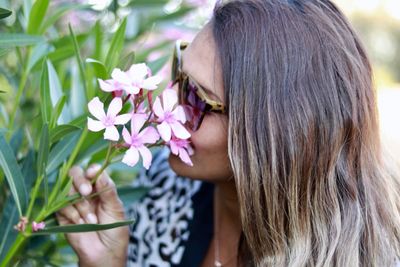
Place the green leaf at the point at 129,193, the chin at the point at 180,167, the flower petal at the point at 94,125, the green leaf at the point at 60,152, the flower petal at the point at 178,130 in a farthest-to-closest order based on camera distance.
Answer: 1. the green leaf at the point at 129,193
2. the chin at the point at 180,167
3. the green leaf at the point at 60,152
4. the flower petal at the point at 178,130
5. the flower petal at the point at 94,125

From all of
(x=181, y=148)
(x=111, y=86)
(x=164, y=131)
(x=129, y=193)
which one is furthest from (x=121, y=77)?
(x=129, y=193)

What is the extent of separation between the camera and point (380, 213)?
60.1 inches

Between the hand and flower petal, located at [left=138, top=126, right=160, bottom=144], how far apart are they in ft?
0.78

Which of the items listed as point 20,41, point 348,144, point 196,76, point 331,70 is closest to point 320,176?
point 348,144

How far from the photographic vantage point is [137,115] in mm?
1196

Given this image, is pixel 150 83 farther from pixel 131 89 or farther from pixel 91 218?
pixel 91 218

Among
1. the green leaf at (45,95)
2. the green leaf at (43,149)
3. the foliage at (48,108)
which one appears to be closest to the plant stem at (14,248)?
the foliage at (48,108)

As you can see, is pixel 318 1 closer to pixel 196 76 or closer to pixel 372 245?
pixel 196 76

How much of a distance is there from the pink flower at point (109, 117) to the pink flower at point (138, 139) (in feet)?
0.09

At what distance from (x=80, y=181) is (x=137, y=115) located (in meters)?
0.27

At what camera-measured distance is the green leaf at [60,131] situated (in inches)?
47.1

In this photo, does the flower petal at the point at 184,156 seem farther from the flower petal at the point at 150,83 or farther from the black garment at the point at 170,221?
the black garment at the point at 170,221

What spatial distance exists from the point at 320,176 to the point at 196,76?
Answer: 34 cm

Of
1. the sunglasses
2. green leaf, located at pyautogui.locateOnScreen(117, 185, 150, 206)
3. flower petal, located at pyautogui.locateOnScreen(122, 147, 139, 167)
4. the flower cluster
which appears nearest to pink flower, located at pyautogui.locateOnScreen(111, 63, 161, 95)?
the flower cluster
